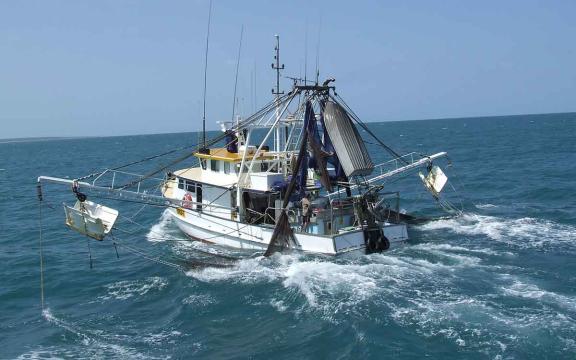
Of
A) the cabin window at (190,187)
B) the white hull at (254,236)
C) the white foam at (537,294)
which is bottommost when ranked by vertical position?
the white foam at (537,294)

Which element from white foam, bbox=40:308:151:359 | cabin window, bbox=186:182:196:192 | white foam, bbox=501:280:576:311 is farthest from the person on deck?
white foam, bbox=40:308:151:359

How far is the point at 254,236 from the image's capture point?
26094mm

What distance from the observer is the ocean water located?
16156 mm

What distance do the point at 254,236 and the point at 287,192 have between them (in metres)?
3.15

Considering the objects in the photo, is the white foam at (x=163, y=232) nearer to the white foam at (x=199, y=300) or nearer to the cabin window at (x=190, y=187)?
the cabin window at (x=190, y=187)

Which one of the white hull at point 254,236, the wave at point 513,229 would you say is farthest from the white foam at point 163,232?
the wave at point 513,229

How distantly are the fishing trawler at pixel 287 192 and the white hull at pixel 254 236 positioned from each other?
4 cm

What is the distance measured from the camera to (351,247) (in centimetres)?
2397

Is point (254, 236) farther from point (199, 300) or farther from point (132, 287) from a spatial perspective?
point (132, 287)

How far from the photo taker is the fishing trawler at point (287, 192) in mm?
23719

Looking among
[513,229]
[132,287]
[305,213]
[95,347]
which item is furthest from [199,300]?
[513,229]

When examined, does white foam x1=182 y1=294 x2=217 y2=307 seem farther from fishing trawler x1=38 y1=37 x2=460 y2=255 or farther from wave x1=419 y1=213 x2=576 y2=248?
wave x1=419 y1=213 x2=576 y2=248

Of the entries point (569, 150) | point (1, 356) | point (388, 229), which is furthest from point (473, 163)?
point (1, 356)

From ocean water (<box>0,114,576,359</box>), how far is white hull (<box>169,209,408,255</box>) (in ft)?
1.74
